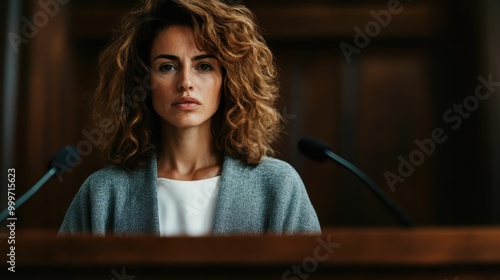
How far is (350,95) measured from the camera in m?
2.02

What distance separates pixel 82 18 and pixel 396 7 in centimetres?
104

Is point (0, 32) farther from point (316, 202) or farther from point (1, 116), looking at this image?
point (316, 202)

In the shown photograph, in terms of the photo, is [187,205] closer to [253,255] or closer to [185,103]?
[185,103]

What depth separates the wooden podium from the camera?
0.59 metres

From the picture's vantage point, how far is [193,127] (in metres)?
0.92

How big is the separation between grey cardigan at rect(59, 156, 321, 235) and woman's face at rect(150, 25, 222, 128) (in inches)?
3.3

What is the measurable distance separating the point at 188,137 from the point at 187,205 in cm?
11

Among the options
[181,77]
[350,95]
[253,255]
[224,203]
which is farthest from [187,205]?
[350,95]

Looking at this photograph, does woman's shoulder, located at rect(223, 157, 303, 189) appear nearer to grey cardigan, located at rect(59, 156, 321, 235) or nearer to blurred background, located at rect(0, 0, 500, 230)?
grey cardigan, located at rect(59, 156, 321, 235)

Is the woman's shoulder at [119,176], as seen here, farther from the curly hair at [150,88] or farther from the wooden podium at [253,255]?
the wooden podium at [253,255]

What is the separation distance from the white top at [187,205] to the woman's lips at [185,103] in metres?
0.11

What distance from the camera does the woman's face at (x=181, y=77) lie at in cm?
88

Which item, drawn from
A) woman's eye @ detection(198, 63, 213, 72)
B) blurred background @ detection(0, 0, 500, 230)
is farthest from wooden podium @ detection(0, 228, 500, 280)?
blurred background @ detection(0, 0, 500, 230)

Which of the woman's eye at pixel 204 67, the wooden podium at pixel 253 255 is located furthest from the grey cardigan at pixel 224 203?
the wooden podium at pixel 253 255
